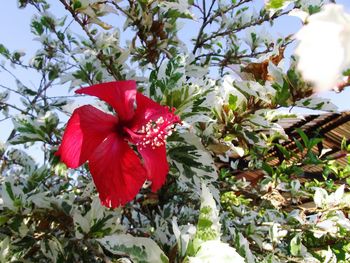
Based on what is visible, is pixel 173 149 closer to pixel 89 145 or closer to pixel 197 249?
pixel 89 145

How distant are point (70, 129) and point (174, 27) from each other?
133 centimetres

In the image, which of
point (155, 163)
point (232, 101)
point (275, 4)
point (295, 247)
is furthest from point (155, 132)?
A: point (295, 247)

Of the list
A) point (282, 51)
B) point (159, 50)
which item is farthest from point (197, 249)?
point (159, 50)

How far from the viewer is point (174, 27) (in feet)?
7.15

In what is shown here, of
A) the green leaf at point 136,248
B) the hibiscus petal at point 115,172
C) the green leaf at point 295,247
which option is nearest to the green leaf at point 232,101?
the hibiscus petal at point 115,172

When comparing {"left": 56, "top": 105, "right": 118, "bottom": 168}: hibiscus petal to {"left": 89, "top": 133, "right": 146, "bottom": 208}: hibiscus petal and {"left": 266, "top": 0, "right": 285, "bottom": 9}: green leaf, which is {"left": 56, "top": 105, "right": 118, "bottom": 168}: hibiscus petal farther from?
{"left": 266, "top": 0, "right": 285, "bottom": 9}: green leaf

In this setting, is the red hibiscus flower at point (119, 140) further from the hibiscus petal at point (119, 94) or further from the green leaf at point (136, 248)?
the green leaf at point (136, 248)

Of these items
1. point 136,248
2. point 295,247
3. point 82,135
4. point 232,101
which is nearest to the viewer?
point 136,248

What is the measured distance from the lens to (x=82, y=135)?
0.98m

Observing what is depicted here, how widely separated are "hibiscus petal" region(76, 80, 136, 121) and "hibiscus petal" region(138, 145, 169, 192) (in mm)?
104

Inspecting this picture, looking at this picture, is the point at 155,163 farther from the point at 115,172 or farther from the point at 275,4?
the point at 275,4

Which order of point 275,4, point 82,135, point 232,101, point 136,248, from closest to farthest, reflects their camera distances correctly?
point 275,4, point 136,248, point 82,135, point 232,101

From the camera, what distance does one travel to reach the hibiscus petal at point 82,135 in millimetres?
970

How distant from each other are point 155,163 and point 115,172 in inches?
4.1
